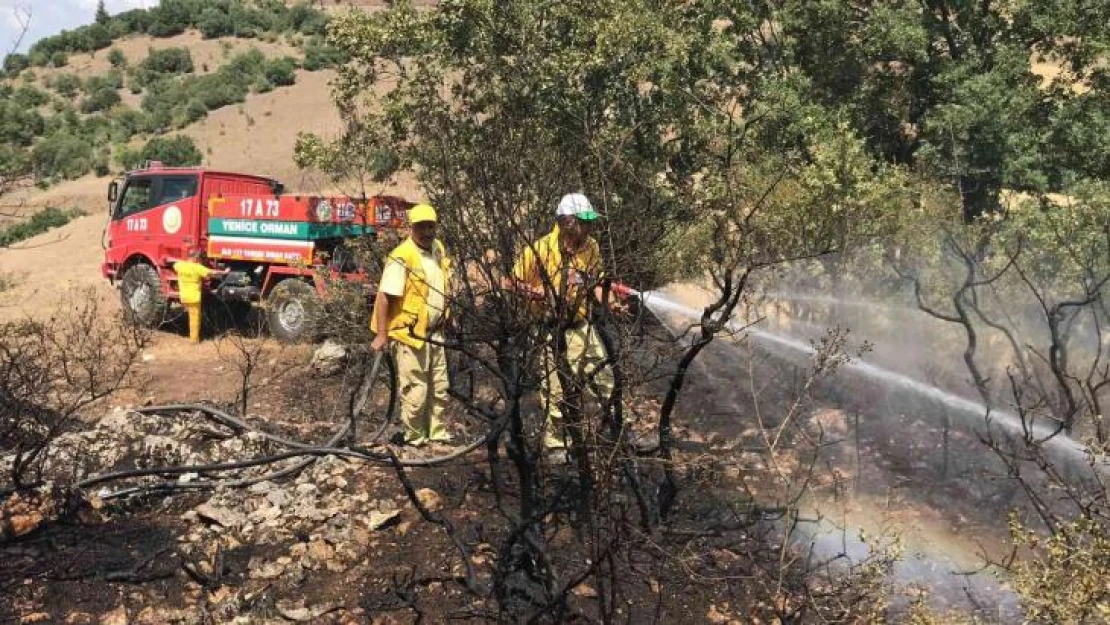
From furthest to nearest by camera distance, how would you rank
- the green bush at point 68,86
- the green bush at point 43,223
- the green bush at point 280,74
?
1. the green bush at point 68,86
2. the green bush at point 280,74
3. the green bush at point 43,223

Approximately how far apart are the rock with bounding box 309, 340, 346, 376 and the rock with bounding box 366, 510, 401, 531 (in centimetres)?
521

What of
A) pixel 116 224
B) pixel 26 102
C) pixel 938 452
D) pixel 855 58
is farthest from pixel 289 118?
pixel 938 452

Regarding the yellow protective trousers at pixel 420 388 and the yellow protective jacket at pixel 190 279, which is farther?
the yellow protective jacket at pixel 190 279

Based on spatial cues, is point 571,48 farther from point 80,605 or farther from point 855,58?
point 80,605

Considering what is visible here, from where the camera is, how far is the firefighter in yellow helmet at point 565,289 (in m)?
3.48

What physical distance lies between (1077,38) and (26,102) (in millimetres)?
47107

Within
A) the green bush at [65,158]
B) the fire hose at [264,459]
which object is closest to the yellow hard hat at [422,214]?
the fire hose at [264,459]

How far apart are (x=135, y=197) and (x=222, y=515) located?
956 cm

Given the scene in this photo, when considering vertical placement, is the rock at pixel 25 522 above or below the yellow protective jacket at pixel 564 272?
below

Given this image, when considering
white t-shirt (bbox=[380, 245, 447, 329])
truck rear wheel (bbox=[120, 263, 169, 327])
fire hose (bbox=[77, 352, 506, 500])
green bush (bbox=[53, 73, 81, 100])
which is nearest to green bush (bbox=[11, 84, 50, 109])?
green bush (bbox=[53, 73, 81, 100])

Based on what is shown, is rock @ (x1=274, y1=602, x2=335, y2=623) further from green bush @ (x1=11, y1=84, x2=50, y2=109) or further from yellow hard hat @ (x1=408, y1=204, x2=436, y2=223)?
green bush @ (x1=11, y1=84, x2=50, y2=109)

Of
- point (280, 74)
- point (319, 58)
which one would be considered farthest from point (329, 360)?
point (319, 58)

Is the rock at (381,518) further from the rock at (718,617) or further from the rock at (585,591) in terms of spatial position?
the rock at (718,617)

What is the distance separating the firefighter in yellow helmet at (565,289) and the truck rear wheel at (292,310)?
19.8ft
